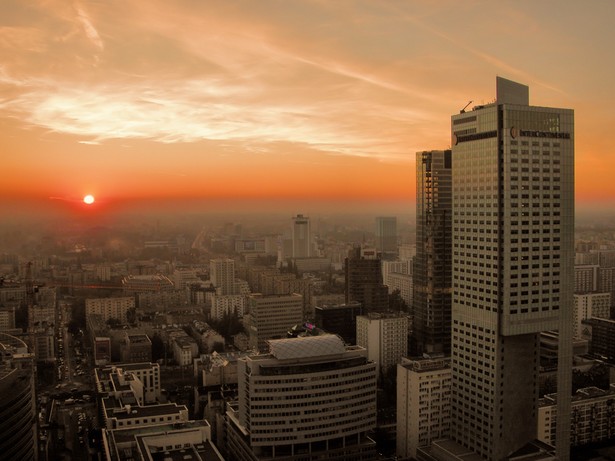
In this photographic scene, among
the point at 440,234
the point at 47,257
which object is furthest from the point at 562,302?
the point at 47,257

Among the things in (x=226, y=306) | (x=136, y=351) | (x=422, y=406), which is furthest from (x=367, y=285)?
(x=422, y=406)

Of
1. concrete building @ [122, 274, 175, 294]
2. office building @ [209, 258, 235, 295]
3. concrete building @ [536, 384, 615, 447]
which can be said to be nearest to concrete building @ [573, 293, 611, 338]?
concrete building @ [536, 384, 615, 447]

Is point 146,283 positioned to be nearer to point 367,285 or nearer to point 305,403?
point 367,285

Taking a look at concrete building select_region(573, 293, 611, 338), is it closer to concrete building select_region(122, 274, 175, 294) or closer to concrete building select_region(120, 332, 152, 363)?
concrete building select_region(120, 332, 152, 363)

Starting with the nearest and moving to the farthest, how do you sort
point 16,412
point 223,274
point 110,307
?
point 16,412 → point 110,307 → point 223,274

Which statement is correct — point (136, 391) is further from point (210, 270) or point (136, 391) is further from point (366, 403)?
point (210, 270)

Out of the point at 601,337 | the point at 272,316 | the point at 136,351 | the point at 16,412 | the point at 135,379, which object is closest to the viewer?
the point at 16,412

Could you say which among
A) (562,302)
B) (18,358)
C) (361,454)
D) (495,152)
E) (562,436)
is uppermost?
(495,152)
